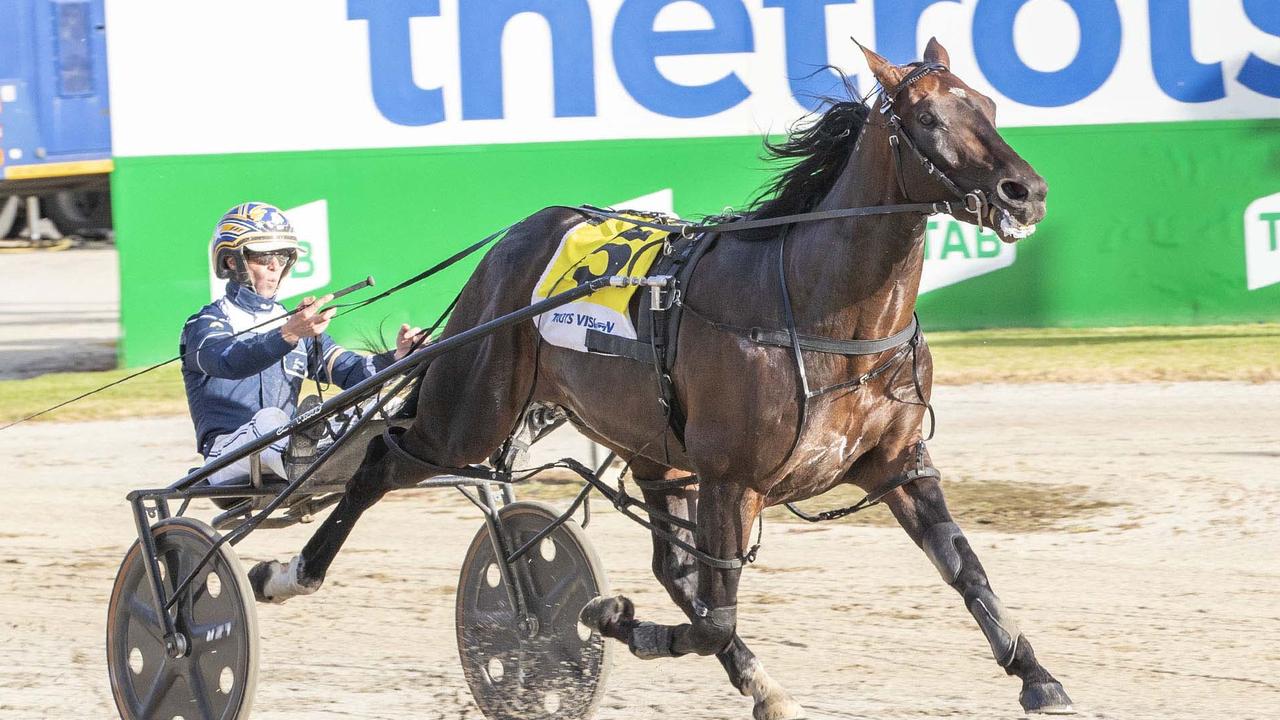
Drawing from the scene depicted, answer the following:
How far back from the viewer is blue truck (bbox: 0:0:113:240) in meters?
15.2

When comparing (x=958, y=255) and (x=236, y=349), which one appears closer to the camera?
(x=236, y=349)

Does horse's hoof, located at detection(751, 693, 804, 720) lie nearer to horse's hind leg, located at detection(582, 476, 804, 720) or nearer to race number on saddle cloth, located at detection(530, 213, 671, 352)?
horse's hind leg, located at detection(582, 476, 804, 720)

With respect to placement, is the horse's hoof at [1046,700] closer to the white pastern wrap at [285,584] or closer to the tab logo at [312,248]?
the white pastern wrap at [285,584]

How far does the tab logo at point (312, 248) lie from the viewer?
11.0 m

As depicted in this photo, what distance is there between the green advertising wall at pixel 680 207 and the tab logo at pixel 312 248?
7 cm

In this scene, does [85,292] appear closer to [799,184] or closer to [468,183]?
[468,183]

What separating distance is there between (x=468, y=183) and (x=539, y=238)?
715 centimetres

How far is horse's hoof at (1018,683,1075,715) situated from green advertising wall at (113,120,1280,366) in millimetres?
7962

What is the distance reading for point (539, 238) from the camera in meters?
4.15

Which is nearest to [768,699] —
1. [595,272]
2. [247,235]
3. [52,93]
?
[595,272]

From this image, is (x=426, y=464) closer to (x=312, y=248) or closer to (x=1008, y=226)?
(x=1008, y=226)

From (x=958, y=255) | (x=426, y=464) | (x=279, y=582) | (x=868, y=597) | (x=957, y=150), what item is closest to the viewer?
(x=957, y=150)

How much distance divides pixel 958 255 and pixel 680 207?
205 cm

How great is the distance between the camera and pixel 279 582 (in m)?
4.29
